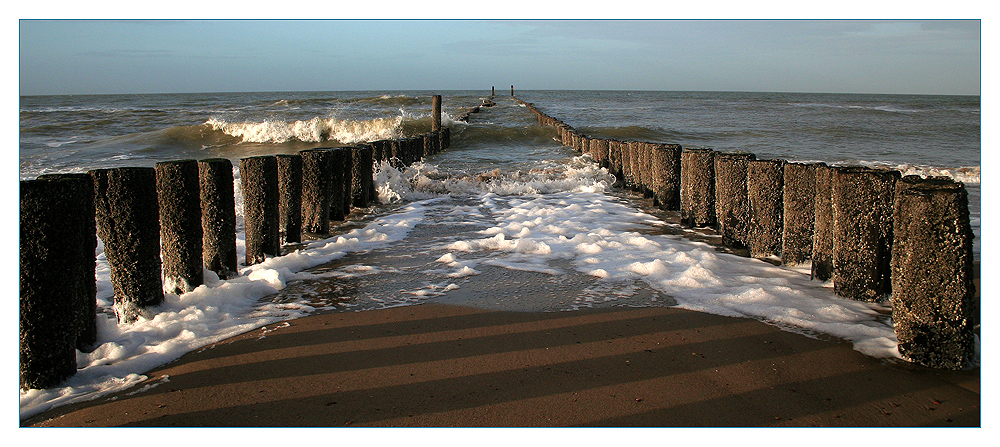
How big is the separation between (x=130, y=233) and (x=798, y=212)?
14.2 feet

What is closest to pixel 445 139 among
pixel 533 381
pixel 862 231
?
pixel 862 231

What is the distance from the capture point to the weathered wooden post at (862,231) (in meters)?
3.58

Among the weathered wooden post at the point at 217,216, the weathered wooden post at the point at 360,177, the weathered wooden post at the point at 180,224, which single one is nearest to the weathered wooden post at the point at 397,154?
the weathered wooden post at the point at 360,177

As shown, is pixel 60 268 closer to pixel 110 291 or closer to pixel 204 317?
pixel 204 317

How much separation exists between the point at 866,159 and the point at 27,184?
51.1 ft

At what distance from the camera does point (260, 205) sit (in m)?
4.80

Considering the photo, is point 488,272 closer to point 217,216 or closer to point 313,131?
point 217,216

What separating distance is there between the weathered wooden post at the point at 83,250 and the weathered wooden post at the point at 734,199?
4548mm

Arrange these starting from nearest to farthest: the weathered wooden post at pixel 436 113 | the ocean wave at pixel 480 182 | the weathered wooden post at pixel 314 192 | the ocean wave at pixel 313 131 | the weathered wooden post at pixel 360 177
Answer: the weathered wooden post at pixel 314 192 < the weathered wooden post at pixel 360 177 < the ocean wave at pixel 480 182 < the weathered wooden post at pixel 436 113 < the ocean wave at pixel 313 131

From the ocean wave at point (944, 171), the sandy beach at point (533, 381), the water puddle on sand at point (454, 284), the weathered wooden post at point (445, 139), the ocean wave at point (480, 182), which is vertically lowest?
the sandy beach at point (533, 381)

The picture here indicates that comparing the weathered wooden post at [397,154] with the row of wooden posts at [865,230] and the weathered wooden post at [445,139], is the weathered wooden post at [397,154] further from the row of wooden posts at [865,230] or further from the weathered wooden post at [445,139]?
the weathered wooden post at [445,139]

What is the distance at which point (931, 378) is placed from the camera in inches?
110

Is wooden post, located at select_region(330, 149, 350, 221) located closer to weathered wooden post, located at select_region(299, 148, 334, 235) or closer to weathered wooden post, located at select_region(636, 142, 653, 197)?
weathered wooden post, located at select_region(299, 148, 334, 235)

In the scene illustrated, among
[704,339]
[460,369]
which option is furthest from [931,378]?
[460,369]
